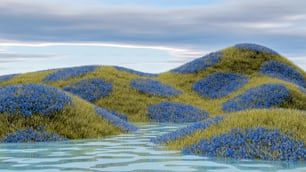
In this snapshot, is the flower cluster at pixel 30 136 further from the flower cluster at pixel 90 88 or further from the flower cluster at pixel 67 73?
the flower cluster at pixel 67 73

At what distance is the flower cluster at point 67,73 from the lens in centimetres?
3862

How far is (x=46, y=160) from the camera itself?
1257 cm

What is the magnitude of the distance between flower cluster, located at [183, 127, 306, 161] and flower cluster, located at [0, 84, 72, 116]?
735 cm

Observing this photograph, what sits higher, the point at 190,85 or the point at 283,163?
the point at 190,85

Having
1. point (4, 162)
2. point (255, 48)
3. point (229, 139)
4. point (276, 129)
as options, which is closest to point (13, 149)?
point (4, 162)

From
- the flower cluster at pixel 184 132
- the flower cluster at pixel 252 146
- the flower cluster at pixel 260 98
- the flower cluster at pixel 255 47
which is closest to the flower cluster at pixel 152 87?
the flower cluster at pixel 260 98

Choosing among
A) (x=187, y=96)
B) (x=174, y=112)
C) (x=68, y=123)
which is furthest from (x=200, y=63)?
(x=68, y=123)

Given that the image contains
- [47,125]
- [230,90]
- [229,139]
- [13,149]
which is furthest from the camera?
[230,90]

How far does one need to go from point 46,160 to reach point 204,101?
1029 inches

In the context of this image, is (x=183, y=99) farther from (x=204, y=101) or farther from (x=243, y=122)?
(x=243, y=122)

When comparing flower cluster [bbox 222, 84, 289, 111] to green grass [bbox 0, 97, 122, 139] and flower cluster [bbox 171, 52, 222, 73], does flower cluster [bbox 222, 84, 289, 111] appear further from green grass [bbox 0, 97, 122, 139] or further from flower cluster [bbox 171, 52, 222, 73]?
green grass [bbox 0, 97, 122, 139]

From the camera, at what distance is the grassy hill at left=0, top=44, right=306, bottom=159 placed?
53.5 feet

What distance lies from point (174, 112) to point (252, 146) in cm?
1730

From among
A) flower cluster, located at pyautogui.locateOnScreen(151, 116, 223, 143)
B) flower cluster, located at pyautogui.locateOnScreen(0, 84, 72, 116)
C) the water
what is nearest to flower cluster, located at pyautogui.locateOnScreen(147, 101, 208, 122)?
flower cluster, located at pyautogui.locateOnScreen(0, 84, 72, 116)
